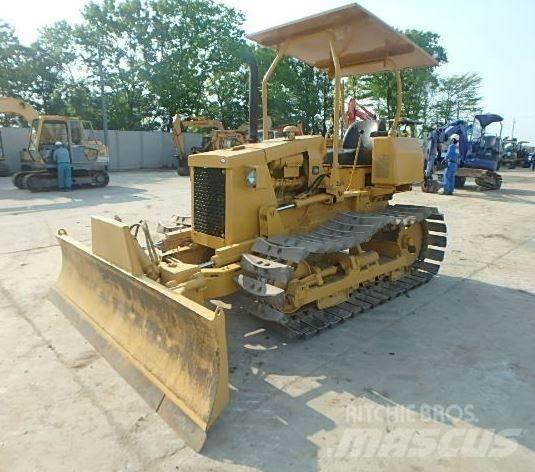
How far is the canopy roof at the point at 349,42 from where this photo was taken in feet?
13.4

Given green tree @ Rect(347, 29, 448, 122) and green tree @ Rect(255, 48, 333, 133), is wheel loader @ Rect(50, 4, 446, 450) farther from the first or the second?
green tree @ Rect(255, 48, 333, 133)

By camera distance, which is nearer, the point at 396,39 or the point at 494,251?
the point at 396,39

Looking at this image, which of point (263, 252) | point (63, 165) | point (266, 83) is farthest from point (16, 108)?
point (263, 252)

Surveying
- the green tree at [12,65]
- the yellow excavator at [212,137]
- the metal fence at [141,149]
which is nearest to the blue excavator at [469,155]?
the yellow excavator at [212,137]

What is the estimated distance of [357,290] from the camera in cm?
483

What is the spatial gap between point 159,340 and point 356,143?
3.72 m

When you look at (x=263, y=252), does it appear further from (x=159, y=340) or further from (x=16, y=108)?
(x=16, y=108)

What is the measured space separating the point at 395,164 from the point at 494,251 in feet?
10.5

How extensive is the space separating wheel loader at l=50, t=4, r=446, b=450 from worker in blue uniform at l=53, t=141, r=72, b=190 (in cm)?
1097

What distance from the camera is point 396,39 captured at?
455 centimetres

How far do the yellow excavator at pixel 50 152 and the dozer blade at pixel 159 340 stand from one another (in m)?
12.1

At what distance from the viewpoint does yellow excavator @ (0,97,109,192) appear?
1495 cm

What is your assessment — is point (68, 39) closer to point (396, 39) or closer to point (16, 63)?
point (16, 63)

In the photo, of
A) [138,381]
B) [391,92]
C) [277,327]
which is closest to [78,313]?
[138,381]
